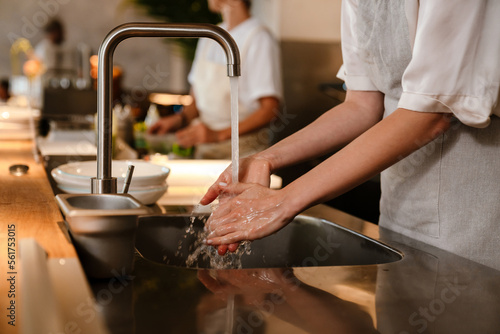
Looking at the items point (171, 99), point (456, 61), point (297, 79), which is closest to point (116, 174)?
point (456, 61)

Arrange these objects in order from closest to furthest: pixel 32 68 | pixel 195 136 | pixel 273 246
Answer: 1. pixel 273 246
2. pixel 195 136
3. pixel 32 68

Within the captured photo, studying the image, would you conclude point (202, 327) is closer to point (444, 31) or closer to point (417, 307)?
point (417, 307)

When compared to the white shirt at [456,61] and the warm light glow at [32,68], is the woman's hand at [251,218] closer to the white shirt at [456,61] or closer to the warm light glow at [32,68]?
the white shirt at [456,61]

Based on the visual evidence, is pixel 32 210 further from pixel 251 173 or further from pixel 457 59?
pixel 457 59

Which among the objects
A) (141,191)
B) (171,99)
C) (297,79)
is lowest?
(171,99)

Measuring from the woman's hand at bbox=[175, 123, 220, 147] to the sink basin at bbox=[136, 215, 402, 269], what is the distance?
1.66 meters

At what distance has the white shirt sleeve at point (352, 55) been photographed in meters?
1.40

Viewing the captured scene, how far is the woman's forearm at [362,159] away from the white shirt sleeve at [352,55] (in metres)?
0.40

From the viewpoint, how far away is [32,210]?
3.42ft

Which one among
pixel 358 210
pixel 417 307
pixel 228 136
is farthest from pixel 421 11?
pixel 228 136

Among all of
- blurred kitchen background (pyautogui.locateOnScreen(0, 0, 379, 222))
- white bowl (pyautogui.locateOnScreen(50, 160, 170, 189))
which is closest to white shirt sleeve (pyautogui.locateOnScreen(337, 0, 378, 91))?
white bowl (pyautogui.locateOnScreen(50, 160, 170, 189))

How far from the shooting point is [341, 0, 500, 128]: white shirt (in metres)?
0.98

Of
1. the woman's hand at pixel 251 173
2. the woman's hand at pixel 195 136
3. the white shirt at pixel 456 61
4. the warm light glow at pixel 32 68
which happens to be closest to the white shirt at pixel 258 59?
the woman's hand at pixel 195 136

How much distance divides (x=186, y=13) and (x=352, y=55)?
4603mm
